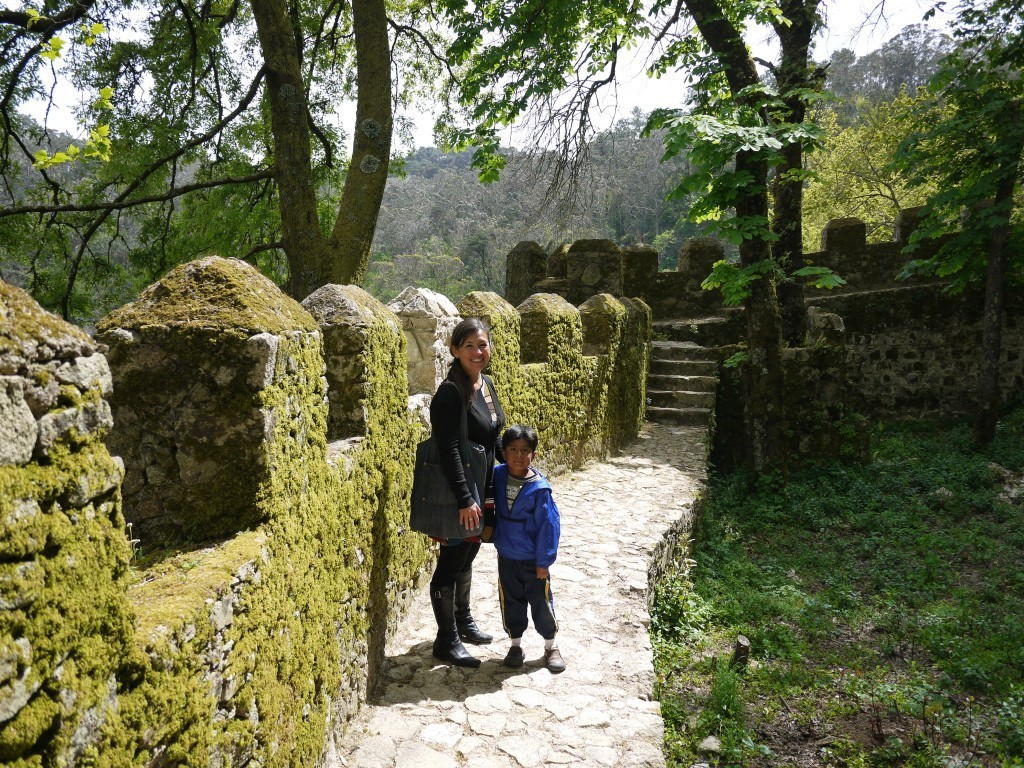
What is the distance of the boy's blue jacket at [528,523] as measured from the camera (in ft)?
11.9

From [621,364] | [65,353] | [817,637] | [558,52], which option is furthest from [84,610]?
[558,52]

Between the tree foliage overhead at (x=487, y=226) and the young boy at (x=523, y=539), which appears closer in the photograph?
the young boy at (x=523, y=539)

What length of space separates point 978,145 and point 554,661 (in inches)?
388

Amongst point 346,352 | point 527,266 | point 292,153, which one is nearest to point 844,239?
point 527,266

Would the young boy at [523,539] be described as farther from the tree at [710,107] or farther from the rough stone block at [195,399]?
the tree at [710,107]

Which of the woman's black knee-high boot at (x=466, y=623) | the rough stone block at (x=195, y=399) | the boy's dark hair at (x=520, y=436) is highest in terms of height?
the rough stone block at (x=195, y=399)

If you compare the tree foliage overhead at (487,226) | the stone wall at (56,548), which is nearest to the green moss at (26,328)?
the stone wall at (56,548)

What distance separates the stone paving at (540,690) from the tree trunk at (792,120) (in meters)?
5.44

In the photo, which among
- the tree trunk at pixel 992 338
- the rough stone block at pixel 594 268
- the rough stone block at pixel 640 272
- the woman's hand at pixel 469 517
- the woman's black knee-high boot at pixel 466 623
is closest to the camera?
the woman's hand at pixel 469 517

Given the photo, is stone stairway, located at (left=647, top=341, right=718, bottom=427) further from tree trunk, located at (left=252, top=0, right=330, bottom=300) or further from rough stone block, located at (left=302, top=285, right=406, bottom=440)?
rough stone block, located at (left=302, top=285, right=406, bottom=440)

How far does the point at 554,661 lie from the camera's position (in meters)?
3.76

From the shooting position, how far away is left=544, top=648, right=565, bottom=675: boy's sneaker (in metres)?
3.74

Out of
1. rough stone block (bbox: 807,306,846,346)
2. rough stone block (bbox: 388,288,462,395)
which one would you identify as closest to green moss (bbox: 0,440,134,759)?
rough stone block (bbox: 388,288,462,395)

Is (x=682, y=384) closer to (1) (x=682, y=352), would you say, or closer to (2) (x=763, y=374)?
(1) (x=682, y=352)
